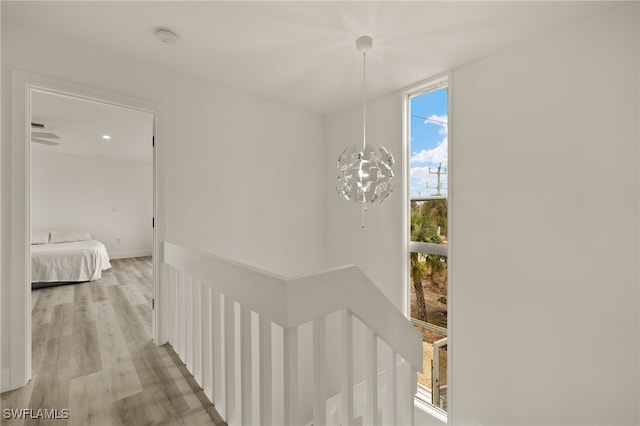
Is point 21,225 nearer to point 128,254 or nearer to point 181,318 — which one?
point 181,318

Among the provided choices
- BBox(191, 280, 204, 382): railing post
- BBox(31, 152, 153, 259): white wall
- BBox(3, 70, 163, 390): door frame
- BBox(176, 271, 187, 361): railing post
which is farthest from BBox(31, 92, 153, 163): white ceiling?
BBox(191, 280, 204, 382): railing post

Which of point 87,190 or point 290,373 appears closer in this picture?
point 290,373

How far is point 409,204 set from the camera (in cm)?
293

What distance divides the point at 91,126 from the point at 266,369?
4818 mm

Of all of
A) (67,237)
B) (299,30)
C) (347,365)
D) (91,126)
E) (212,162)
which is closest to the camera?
(347,365)

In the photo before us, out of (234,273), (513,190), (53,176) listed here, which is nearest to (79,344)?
(234,273)

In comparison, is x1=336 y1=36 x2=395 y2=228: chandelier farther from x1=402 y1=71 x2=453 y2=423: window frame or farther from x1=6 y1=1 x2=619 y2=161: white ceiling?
x1=402 y1=71 x2=453 y2=423: window frame

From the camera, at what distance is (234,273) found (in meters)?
1.22

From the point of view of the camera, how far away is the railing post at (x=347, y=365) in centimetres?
108

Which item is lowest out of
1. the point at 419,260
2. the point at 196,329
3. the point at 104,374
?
the point at 104,374

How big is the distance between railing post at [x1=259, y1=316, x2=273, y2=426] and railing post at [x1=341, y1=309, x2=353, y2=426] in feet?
0.90

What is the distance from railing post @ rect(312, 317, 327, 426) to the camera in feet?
3.27

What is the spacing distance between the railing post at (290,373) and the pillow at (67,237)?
6472 mm

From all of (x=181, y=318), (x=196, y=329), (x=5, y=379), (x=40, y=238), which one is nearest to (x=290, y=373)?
(x=196, y=329)
